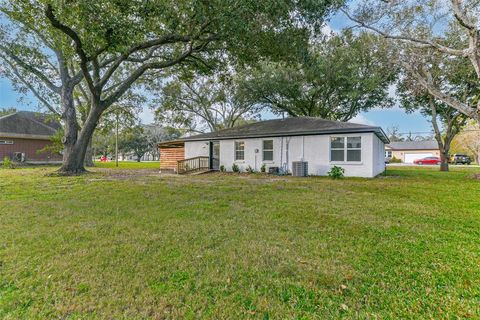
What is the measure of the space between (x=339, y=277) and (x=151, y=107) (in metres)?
23.8

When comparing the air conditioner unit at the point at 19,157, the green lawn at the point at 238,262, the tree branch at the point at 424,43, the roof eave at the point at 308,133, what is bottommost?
the green lawn at the point at 238,262

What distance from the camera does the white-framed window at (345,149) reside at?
12.2m

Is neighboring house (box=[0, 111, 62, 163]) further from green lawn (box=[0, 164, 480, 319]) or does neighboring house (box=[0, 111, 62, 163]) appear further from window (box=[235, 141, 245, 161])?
green lawn (box=[0, 164, 480, 319])

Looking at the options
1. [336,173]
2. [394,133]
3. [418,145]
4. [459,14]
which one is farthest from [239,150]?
[394,133]

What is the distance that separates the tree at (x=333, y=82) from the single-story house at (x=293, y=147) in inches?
153

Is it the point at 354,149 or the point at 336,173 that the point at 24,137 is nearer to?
the point at 336,173

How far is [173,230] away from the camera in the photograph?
394 cm

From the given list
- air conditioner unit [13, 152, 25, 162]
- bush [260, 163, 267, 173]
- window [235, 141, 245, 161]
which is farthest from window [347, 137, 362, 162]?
air conditioner unit [13, 152, 25, 162]

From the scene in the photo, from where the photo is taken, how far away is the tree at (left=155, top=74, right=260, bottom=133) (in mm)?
22938

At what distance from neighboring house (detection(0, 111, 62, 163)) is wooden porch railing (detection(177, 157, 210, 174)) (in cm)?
1415

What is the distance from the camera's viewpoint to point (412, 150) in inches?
1753

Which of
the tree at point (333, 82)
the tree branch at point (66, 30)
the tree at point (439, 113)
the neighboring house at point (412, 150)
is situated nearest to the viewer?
the tree branch at point (66, 30)

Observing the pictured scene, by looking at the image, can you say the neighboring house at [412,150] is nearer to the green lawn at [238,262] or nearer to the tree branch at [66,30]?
the green lawn at [238,262]

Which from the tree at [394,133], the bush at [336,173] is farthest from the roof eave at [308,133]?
the tree at [394,133]
